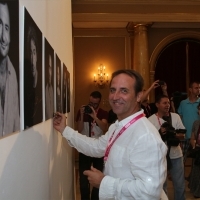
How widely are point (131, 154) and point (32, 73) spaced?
2.11ft

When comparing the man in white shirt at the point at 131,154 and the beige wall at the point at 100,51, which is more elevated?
the beige wall at the point at 100,51

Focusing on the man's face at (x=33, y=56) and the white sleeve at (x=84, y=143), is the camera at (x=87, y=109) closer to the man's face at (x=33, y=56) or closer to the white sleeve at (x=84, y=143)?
the white sleeve at (x=84, y=143)

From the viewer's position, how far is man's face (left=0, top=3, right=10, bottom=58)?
835 millimetres

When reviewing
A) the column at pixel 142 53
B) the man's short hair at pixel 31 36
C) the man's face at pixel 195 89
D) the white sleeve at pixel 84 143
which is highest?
the column at pixel 142 53

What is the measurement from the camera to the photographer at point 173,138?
3811 mm

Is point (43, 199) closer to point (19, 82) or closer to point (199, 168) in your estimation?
point (19, 82)

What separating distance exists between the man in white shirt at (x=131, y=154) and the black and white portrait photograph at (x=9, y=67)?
2.30 ft

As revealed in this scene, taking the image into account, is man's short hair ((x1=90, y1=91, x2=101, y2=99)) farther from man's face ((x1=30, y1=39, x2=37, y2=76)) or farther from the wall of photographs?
man's face ((x1=30, y1=39, x2=37, y2=76))

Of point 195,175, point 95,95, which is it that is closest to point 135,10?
point 95,95

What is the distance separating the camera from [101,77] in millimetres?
8820

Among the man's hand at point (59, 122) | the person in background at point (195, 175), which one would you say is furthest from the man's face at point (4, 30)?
the person in background at point (195, 175)

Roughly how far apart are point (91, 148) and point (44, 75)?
96 centimetres

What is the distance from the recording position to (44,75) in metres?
1.61

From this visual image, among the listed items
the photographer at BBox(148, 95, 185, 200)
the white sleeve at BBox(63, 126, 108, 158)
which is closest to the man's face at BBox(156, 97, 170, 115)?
the photographer at BBox(148, 95, 185, 200)
